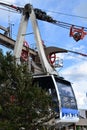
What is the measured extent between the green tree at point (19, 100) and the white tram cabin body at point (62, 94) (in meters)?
9.81

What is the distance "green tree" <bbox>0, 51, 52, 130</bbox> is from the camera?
2286cm

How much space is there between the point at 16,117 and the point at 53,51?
104 ft

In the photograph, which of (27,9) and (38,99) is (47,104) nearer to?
(38,99)

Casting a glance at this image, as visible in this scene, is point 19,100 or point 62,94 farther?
point 62,94

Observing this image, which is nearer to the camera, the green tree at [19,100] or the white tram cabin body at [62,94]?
the green tree at [19,100]

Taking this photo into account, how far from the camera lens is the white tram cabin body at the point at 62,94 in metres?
35.9

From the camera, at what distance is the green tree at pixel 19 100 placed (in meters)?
22.9

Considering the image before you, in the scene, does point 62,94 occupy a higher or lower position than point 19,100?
higher

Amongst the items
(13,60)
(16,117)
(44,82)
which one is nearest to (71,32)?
(44,82)

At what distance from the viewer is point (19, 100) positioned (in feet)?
76.8

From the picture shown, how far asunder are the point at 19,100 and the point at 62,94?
14.3 m

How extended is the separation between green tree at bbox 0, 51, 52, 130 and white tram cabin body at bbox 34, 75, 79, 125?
981 cm

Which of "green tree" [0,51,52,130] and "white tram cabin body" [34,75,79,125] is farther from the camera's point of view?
"white tram cabin body" [34,75,79,125]

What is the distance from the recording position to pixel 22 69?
2500 centimetres
